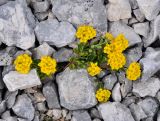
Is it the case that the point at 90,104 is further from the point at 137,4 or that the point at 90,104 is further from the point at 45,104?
the point at 137,4

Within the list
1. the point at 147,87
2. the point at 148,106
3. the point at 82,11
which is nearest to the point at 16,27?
the point at 82,11

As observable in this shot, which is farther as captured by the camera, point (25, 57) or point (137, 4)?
point (137, 4)

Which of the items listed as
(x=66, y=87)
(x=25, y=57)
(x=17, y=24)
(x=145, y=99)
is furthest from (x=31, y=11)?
(x=145, y=99)

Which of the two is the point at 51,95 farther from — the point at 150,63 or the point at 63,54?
the point at 150,63

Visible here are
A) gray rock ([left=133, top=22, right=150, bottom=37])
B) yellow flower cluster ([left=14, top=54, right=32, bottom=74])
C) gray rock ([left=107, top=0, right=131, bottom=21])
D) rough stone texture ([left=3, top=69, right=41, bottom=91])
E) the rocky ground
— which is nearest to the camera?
yellow flower cluster ([left=14, top=54, right=32, bottom=74])

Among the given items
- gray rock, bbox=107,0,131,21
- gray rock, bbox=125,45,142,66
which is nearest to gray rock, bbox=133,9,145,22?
gray rock, bbox=107,0,131,21

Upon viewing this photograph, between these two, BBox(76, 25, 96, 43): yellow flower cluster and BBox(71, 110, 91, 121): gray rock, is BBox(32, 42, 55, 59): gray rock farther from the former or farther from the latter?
BBox(71, 110, 91, 121): gray rock

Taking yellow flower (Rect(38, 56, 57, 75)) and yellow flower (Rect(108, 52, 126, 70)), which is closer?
yellow flower (Rect(38, 56, 57, 75))
